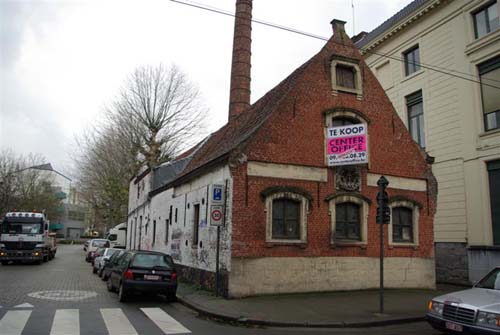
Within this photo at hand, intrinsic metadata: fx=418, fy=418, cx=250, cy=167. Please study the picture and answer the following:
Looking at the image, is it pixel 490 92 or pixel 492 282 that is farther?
pixel 490 92

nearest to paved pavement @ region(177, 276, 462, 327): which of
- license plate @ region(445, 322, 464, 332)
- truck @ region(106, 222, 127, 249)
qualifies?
license plate @ region(445, 322, 464, 332)

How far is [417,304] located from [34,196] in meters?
51.2

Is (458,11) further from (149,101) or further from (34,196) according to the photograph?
(34,196)

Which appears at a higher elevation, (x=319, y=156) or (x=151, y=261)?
(x=319, y=156)

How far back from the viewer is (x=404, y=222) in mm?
16672

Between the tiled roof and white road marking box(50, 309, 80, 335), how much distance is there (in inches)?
839

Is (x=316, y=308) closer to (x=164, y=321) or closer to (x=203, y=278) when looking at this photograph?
(x=164, y=321)

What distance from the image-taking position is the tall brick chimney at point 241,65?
27.2m

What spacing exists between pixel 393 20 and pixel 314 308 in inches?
758

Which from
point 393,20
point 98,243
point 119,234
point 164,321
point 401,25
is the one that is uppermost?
point 393,20

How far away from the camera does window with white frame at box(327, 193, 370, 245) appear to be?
15047mm

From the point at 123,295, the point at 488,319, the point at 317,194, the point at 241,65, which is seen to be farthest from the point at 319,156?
the point at 241,65

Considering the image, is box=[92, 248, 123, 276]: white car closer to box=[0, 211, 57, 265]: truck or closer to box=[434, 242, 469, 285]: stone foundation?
box=[0, 211, 57, 265]: truck

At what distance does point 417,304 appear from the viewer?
40.2 ft
